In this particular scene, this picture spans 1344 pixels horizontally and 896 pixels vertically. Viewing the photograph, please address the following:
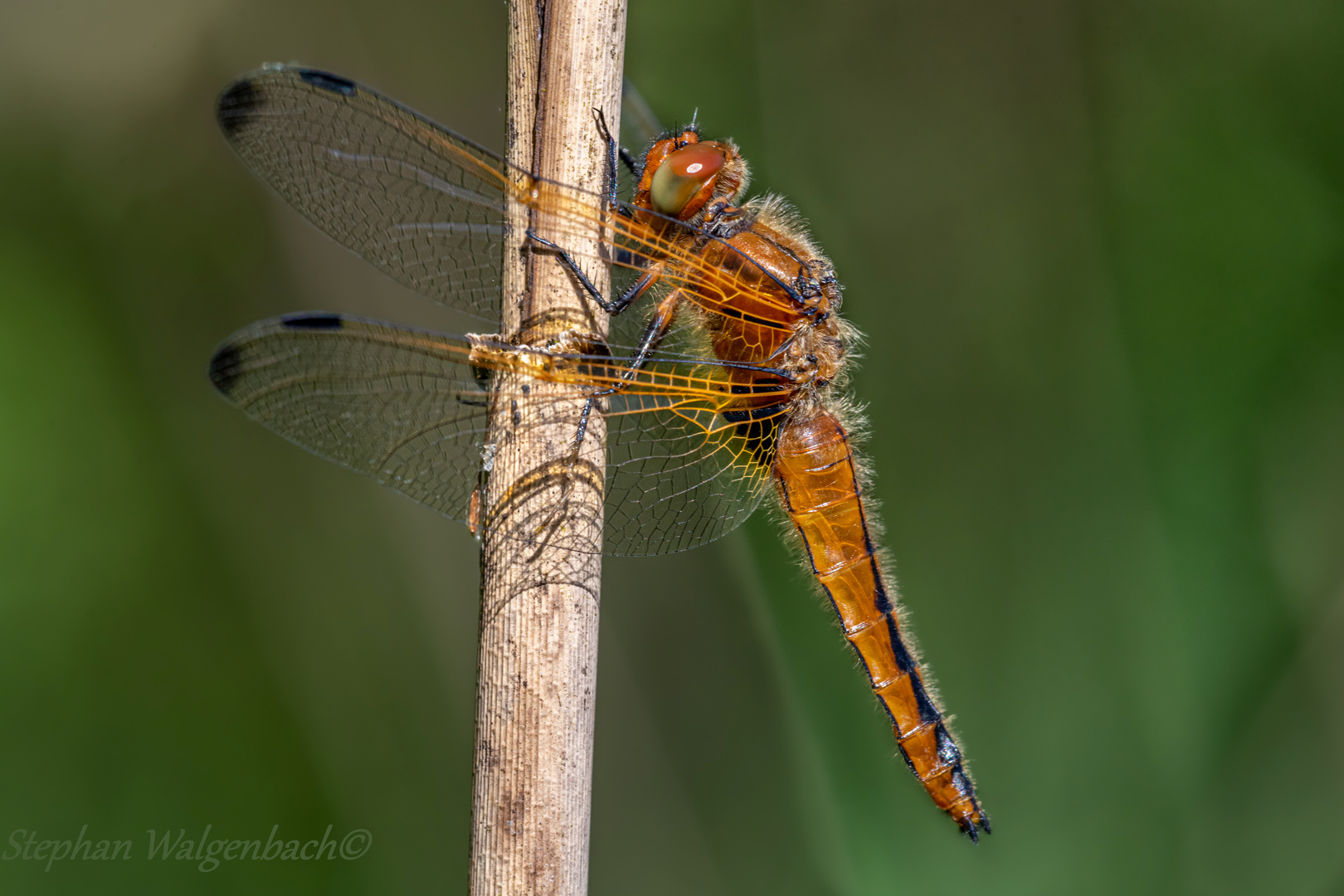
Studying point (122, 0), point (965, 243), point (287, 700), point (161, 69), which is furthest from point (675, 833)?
point (122, 0)

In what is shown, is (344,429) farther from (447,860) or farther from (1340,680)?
(1340,680)

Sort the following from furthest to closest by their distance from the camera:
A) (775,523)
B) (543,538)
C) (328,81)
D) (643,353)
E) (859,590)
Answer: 1. (775,523)
2. (859,590)
3. (643,353)
4. (328,81)
5. (543,538)

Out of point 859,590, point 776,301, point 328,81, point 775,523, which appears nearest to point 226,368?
point 328,81

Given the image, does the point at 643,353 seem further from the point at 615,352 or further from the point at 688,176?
the point at 688,176

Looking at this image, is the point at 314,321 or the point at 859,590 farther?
the point at 859,590

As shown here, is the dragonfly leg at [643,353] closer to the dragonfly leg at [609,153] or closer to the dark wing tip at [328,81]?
the dragonfly leg at [609,153]

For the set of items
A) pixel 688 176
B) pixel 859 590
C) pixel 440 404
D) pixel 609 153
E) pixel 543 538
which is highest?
pixel 688 176

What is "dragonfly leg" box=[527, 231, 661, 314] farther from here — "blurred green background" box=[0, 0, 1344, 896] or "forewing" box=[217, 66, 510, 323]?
"blurred green background" box=[0, 0, 1344, 896]
